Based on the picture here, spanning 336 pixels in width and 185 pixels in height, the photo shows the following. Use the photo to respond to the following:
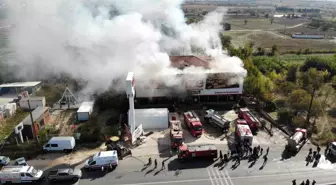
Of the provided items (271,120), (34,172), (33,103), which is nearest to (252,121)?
(271,120)

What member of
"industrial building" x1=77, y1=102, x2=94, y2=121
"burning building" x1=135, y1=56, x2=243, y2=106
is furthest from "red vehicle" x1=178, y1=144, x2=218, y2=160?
"industrial building" x1=77, y1=102, x2=94, y2=121

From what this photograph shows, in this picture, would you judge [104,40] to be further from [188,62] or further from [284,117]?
[284,117]

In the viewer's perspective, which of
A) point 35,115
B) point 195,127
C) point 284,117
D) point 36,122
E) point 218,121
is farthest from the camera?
point 284,117

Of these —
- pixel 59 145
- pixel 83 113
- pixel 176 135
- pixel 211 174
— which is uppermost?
pixel 83 113

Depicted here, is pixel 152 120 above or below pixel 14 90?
below

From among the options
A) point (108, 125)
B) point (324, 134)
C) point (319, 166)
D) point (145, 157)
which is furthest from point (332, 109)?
point (108, 125)

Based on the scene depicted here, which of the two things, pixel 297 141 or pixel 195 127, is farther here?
pixel 195 127
